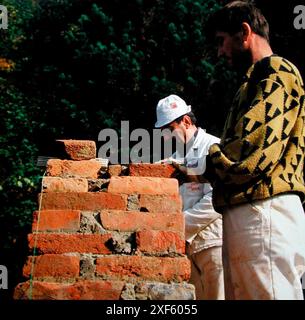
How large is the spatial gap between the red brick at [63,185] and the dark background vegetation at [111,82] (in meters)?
5.85

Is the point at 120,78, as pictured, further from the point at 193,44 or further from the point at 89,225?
the point at 89,225

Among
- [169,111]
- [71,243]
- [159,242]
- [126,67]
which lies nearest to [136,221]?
[159,242]

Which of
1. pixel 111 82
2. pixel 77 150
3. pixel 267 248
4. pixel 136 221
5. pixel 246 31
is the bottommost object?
pixel 267 248

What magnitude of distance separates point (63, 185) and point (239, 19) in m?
1.02

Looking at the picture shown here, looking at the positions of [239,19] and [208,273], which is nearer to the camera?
[239,19]

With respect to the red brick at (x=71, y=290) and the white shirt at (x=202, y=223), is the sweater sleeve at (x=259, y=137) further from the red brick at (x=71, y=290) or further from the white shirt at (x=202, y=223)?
the white shirt at (x=202, y=223)

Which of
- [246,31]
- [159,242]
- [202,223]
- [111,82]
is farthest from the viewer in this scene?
[111,82]

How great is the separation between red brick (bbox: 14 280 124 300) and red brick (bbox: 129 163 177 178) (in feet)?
1.86

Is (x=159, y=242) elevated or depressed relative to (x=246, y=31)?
depressed

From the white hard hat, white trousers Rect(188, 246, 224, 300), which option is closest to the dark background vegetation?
the white hard hat

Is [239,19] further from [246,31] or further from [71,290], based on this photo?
[71,290]

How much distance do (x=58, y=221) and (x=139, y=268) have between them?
0.37 m

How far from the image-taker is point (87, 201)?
8.13ft

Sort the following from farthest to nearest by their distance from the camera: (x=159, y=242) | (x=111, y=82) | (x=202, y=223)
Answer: (x=111, y=82) < (x=202, y=223) < (x=159, y=242)
